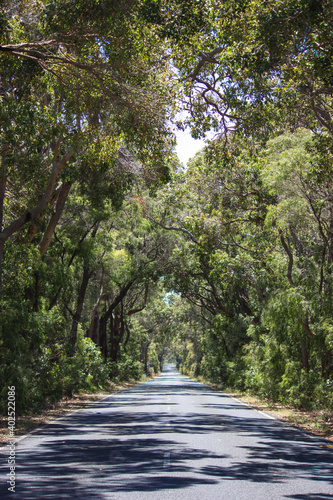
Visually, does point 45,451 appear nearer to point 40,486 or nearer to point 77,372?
point 40,486

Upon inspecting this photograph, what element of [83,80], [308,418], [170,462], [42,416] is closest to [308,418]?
[308,418]

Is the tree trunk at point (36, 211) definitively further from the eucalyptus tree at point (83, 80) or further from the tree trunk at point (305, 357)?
the tree trunk at point (305, 357)

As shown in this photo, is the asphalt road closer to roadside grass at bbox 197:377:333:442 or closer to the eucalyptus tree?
roadside grass at bbox 197:377:333:442

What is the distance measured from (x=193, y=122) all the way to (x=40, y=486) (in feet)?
32.6

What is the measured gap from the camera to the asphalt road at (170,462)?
20.9 feet

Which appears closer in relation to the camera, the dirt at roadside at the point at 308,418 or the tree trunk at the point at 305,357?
the dirt at roadside at the point at 308,418

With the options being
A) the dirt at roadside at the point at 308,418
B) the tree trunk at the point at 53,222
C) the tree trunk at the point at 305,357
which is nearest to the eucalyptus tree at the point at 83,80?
the tree trunk at the point at 53,222

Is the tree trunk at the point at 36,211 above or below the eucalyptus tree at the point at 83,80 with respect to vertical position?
below

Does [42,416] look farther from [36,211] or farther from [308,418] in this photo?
[308,418]

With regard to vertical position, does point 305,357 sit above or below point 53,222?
below

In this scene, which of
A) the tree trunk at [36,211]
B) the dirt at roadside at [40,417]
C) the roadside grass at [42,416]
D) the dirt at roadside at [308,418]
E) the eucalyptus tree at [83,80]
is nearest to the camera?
the eucalyptus tree at [83,80]

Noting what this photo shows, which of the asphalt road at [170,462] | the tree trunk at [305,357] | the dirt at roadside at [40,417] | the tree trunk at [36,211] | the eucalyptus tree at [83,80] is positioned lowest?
the asphalt road at [170,462]

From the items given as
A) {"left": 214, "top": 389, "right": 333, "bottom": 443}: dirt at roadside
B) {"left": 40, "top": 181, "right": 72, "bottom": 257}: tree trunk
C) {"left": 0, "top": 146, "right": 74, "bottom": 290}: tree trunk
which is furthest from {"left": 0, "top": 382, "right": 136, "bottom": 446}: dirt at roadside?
{"left": 214, "top": 389, "right": 333, "bottom": 443}: dirt at roadside

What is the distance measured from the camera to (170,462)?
324 inches
